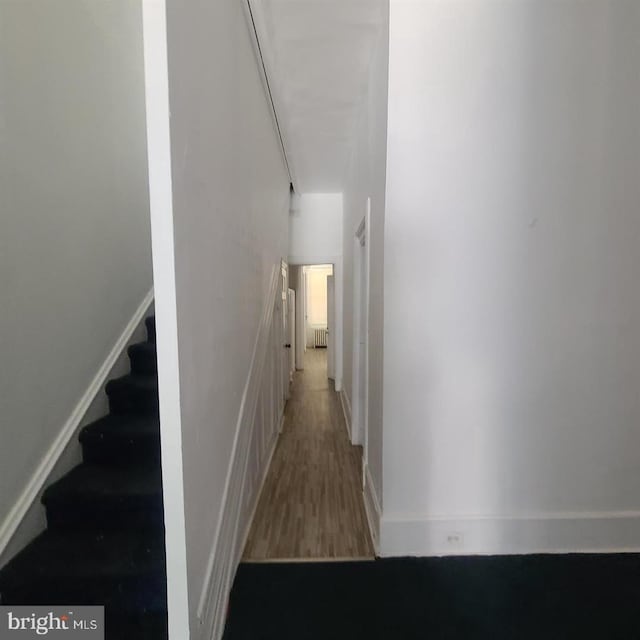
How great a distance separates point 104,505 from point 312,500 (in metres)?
1.23

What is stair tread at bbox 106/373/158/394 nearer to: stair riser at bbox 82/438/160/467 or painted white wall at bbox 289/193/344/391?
stair riser at bbox 82/438/160/467

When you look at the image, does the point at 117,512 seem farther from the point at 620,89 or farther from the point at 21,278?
the point at 620,89

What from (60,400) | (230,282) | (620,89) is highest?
(620,89)

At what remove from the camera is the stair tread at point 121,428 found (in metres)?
1.70

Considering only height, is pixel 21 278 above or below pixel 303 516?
above

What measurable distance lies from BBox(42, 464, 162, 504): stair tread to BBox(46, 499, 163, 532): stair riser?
0.11 ft

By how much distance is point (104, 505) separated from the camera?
4.75 ft

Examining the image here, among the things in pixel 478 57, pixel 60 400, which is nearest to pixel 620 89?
pixel 478 57

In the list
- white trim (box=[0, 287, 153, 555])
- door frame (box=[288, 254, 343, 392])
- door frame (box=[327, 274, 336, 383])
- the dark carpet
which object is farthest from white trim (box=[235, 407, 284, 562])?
door frame (box=[327, 274, 336, 383])

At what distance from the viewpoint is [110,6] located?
2059 millimetres

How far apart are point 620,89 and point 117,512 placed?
3076mm

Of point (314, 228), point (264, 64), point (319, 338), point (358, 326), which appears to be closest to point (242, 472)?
point (358, 326)

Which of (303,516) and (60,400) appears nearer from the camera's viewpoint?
(60,400)

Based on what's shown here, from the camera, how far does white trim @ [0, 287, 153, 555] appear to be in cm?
138
